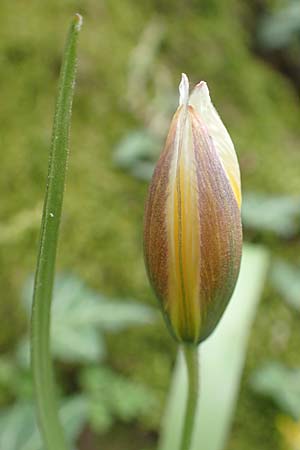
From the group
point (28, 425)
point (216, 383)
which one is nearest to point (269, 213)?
point (216, 383)

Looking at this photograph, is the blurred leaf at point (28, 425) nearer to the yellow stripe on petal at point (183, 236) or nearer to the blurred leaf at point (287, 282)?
the yellow stripe on petal at point (183, 236)

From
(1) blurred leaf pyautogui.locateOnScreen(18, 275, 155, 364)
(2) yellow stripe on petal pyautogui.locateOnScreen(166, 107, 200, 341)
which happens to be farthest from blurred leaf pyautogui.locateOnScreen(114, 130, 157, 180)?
(2) yellow stripe on petal pyautogui.locateOnScreen(166, 107, 200, 341)

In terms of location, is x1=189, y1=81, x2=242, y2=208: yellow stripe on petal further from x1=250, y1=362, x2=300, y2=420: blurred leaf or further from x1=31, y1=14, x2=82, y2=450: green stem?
x1=250, y1=362, x2=300, y2=420: blurred leaf

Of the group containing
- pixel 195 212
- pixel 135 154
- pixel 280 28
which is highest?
pixel 280 28

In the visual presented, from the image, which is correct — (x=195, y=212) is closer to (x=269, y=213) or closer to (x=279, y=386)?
(x=279, y=386)

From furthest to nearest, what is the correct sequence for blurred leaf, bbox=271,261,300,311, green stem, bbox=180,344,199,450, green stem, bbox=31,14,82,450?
blurred leaf, bbox=271,261,300,311 < green stem, bbox=180,344,199,450 < green stem, bbox=31,14,82,450

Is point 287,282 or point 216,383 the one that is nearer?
point 216,383
